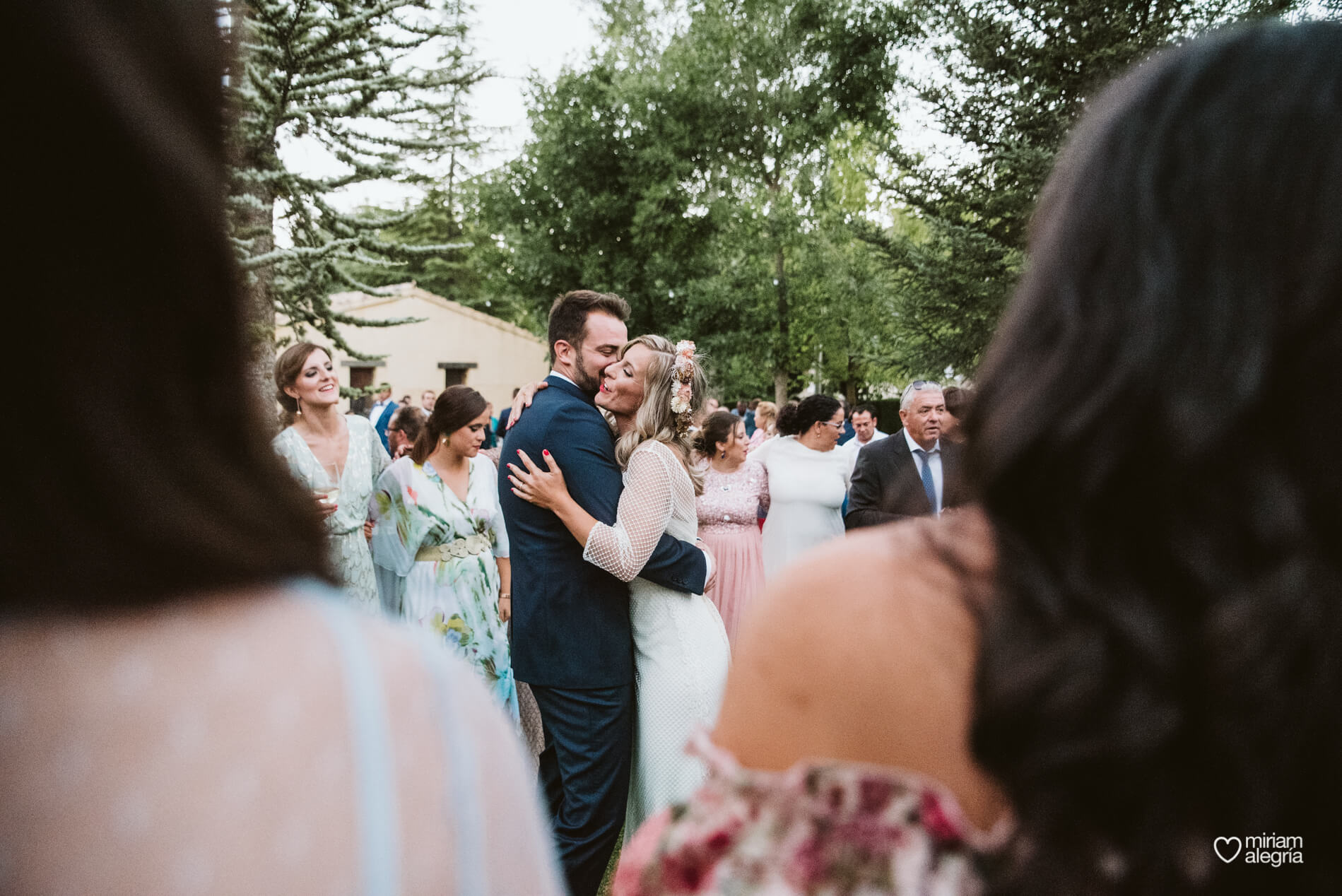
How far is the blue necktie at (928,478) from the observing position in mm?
6254

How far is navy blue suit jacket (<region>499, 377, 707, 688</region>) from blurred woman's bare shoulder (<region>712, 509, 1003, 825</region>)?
2577 mm

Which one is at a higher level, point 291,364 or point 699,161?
point 699,161

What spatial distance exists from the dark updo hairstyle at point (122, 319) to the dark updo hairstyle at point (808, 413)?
665cm

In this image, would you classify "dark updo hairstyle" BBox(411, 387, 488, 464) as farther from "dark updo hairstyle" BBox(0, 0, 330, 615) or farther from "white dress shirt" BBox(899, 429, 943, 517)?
"dark updo hairstyle" BBox(0, 0, 330, 615)

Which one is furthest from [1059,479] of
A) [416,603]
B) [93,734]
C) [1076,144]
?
[416,603]

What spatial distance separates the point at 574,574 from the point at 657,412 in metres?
0.79

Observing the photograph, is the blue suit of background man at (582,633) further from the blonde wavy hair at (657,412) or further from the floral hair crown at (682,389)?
the floral hair crown at (682,389)

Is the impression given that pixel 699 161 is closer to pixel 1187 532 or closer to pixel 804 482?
pixel 804 482

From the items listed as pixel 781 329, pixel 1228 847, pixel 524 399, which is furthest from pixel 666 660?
pixel 781 329

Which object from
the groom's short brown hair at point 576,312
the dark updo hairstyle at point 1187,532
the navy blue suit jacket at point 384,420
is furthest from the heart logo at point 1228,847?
the navy blue suit jacket at point 384,420

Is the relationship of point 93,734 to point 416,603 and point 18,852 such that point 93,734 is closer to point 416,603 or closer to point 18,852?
point 18,852

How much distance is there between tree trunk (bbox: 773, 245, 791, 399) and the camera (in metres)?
26.5

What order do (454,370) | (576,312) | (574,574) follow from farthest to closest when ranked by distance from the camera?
(454,370) → (576,312) → (574,574)

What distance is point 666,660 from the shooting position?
3.59 metres
